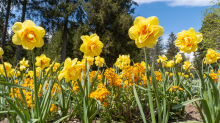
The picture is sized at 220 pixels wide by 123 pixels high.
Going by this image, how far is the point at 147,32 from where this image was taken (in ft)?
3.65

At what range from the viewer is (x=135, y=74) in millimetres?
2184

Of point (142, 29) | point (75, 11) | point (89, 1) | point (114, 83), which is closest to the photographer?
point (142, 29)

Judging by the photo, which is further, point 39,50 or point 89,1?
point 39,50

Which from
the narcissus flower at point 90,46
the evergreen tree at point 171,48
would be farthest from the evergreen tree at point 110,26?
the evergreen tree at point 171,48

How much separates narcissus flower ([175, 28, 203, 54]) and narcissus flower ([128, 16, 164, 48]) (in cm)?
44

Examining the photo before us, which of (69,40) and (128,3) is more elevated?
(128,3)

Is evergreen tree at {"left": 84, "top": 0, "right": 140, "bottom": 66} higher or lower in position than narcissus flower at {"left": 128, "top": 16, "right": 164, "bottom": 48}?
higher

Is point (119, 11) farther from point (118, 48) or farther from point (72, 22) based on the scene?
point (72, 22)

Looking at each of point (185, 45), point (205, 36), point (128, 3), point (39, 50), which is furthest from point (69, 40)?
point (185, 45)

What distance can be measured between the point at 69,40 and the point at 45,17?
209 inches

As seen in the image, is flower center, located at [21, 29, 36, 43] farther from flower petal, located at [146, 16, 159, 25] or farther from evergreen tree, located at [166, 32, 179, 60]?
evergreen tree, located at [166, 32, 179, 60]

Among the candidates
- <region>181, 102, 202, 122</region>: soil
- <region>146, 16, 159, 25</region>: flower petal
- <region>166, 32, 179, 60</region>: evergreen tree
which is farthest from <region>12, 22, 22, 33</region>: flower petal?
<region>166, 32, 179, 60</region>: evergreen tree

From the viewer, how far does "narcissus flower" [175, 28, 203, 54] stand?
137 cm

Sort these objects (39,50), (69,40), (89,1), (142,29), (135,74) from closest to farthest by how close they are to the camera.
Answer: (142,29) → (135,74) → (89,1) → (69,40) → (39,50)
